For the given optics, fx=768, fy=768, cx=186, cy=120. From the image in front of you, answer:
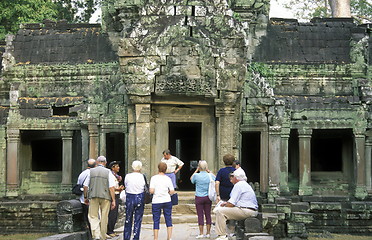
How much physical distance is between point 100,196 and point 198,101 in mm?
5973

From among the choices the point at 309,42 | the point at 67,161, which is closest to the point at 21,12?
the point at 67,161

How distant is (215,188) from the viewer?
15273 mm

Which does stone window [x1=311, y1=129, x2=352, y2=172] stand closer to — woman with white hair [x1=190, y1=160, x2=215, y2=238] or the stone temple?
the stone temple

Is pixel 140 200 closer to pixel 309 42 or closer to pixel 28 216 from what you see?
pixel 28 216

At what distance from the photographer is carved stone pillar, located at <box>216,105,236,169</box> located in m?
19.4

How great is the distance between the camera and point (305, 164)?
22.3 metres

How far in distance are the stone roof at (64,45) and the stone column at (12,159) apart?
2.42 meters

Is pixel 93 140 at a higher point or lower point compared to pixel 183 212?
higher

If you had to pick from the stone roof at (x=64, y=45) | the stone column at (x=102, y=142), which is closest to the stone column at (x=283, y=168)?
the stone column at (x=102, y=142)

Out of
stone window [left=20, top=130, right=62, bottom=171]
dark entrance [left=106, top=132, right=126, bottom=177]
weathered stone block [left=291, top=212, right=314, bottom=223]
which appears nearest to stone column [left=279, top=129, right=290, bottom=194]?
weathered stone block [left=291, top=212, right=314, bottom=223]

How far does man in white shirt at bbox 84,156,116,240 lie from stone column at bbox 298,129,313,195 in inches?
355

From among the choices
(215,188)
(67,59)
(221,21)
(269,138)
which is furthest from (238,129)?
(67,59)

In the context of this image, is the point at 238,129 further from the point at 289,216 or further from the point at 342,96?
the point at 342,96

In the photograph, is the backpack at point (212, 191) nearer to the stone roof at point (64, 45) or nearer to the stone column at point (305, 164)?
the stone column at point (305, 164)
